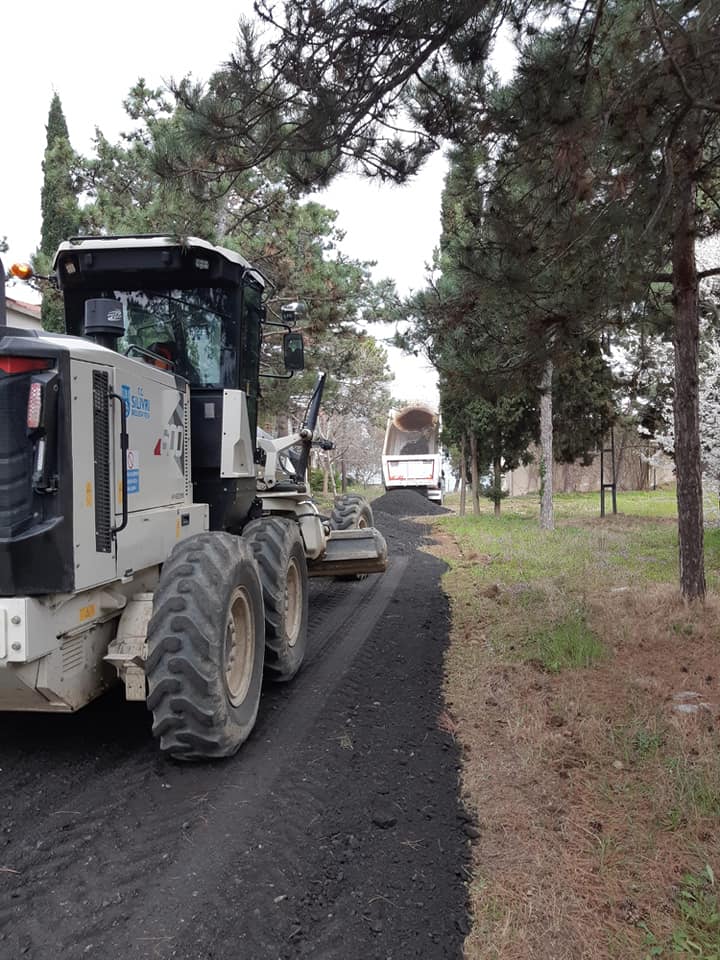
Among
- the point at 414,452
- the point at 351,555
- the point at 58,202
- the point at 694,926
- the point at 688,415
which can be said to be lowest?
the point at 694,926

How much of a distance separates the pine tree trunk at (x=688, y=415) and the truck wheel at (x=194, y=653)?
175 inches

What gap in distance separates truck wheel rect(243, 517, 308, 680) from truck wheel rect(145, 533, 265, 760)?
948mm

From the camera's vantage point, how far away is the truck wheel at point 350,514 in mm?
8672

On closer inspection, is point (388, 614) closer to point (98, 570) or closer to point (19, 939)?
point (98, 570)

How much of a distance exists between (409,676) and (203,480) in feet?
7.00

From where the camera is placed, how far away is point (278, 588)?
475cm

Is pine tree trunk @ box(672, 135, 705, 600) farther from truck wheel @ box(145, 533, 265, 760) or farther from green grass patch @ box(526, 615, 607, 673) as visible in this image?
truck wheel @ box(145, 533, 265, 760)

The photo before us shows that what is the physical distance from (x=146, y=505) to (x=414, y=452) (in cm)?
2301

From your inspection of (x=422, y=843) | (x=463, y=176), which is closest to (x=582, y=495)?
(x=463, y=176)

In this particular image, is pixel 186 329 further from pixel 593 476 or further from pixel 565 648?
pixel 593 476

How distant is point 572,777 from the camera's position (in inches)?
140

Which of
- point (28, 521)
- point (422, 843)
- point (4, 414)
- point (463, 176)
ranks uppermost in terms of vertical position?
point (463, 176)

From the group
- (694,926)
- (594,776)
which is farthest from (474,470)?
(694,926)

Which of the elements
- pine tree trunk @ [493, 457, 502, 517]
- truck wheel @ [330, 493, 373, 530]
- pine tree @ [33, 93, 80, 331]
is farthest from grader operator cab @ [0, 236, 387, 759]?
pine tree trunk @ [493, 457, 502, 517]
